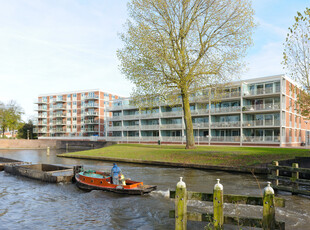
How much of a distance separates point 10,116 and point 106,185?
75436mm

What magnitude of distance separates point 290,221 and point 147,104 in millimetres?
21569

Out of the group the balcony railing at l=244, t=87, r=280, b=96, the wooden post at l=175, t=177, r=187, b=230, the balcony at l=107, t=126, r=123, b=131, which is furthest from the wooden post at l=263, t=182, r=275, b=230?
the balcony at l=107, t=126, r=123, b=131

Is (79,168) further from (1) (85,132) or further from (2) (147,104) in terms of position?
(1) (85,132)

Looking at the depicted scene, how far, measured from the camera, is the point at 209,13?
28.0 m

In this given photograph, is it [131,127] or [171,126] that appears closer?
[171,126]

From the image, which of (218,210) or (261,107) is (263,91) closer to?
(261,107)

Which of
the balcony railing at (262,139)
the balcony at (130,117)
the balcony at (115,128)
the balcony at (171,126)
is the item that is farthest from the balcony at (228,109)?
the balcony at (115,128)

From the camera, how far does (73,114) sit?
91.2 m

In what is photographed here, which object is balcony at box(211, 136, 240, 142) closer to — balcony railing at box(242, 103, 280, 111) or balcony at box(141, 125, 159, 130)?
balcony railing at box(242, 103, 280, 111)

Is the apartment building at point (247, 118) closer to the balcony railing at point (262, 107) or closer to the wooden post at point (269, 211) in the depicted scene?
the balcony railing at point (262, 107)

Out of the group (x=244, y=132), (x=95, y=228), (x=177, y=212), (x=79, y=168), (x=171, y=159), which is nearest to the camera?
(x=177, y=212)

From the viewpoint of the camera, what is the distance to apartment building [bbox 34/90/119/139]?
283 feet

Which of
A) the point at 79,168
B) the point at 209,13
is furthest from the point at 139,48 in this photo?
the point at 79,168

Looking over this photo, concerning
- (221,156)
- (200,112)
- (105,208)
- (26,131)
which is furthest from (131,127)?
(105,208)
